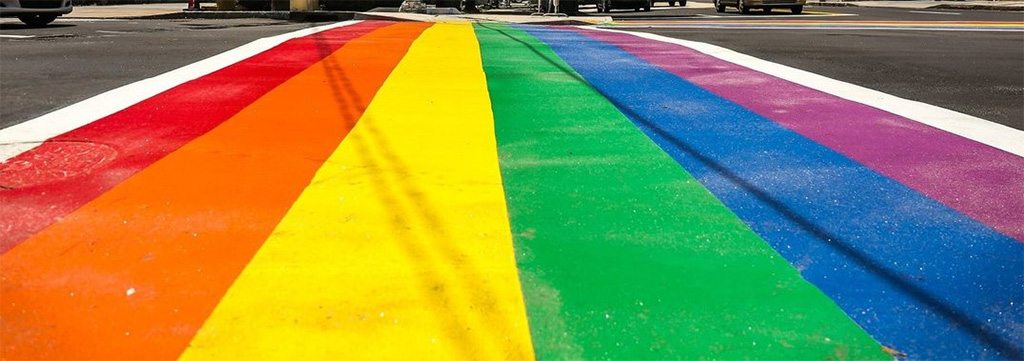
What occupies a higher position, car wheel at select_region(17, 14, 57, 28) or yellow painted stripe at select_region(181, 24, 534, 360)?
car wheel at select_region(17, 14, 57, 28)

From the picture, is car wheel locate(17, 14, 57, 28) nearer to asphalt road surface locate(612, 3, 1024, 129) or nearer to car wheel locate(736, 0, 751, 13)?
asphalt road surface locate(612, 3, 1024, 129)

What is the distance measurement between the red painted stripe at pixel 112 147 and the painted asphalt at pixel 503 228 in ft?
0.08

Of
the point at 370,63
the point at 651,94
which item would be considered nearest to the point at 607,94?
the point at 651,94

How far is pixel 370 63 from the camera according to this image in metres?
8.16

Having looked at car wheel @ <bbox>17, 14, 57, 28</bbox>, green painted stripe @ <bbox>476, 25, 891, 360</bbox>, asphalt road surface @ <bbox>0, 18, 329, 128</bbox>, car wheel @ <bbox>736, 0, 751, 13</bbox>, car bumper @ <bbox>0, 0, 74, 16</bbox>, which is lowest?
green painted stripe @ <bbox>476, 25, 891, 360</bbox>

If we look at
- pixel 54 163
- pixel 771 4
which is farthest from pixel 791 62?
pixel 771 4

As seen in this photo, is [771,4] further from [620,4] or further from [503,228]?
[503,228]

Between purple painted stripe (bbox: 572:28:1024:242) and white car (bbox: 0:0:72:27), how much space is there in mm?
12364

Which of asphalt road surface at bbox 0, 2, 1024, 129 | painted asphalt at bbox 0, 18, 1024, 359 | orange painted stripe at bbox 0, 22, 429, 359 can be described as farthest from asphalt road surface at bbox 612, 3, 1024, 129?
orange painted stripe at bbox 0, 22, 429, 359

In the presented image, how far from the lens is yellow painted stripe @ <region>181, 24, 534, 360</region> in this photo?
249 cm

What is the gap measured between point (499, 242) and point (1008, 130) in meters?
4.52

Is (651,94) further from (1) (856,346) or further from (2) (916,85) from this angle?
(1) (856,346)

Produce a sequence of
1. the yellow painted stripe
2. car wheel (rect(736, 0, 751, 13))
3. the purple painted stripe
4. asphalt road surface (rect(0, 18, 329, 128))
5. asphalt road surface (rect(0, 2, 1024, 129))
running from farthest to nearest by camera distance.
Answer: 1. car wheel (rect(736, 0, 751, 13))
2. asphalt road surface (rect(0, 2, 1024, 129))
3. asphalt road surface (rect(0, 18, 329, 128))
4. the purple painted stripe
5. the yellow painted stripe

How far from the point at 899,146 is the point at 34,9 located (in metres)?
15.0
